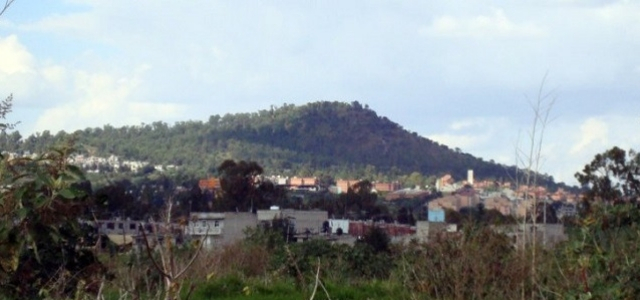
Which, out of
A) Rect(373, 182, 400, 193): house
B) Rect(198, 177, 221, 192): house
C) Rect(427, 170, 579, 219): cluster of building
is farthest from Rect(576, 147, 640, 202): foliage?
Rect(373, 182, 400, 193): house

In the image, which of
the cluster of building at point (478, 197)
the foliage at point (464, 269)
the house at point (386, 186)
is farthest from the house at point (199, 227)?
the house at point (386, 186)

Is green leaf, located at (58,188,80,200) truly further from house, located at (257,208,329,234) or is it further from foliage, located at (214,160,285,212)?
foliage, located at (214,160,285,212)

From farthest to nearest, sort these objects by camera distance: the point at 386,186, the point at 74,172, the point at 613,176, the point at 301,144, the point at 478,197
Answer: the point at 301,144 < the point at 386,186 < the point at 478,197 < the point at 613,176 < the point at 74,172

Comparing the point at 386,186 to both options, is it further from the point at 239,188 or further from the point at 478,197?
the point at 239,188

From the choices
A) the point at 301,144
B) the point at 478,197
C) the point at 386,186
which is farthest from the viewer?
the point at 301,144

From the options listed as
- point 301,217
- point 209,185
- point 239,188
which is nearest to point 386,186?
point 209,185

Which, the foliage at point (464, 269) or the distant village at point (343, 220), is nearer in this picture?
the distant village at point (343, 220)

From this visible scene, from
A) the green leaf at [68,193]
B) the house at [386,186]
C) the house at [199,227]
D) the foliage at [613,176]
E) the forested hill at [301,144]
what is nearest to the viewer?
the house at [199,227]

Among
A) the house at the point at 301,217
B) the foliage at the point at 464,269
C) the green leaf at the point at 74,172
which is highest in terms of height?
the house at the point at 301,217

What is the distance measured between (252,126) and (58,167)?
7199cm

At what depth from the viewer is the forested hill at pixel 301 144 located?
229 feet

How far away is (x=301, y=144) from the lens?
240 ft

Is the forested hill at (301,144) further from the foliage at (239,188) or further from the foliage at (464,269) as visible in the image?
the foliage at (464,269)

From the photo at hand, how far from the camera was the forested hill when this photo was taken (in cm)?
6988
